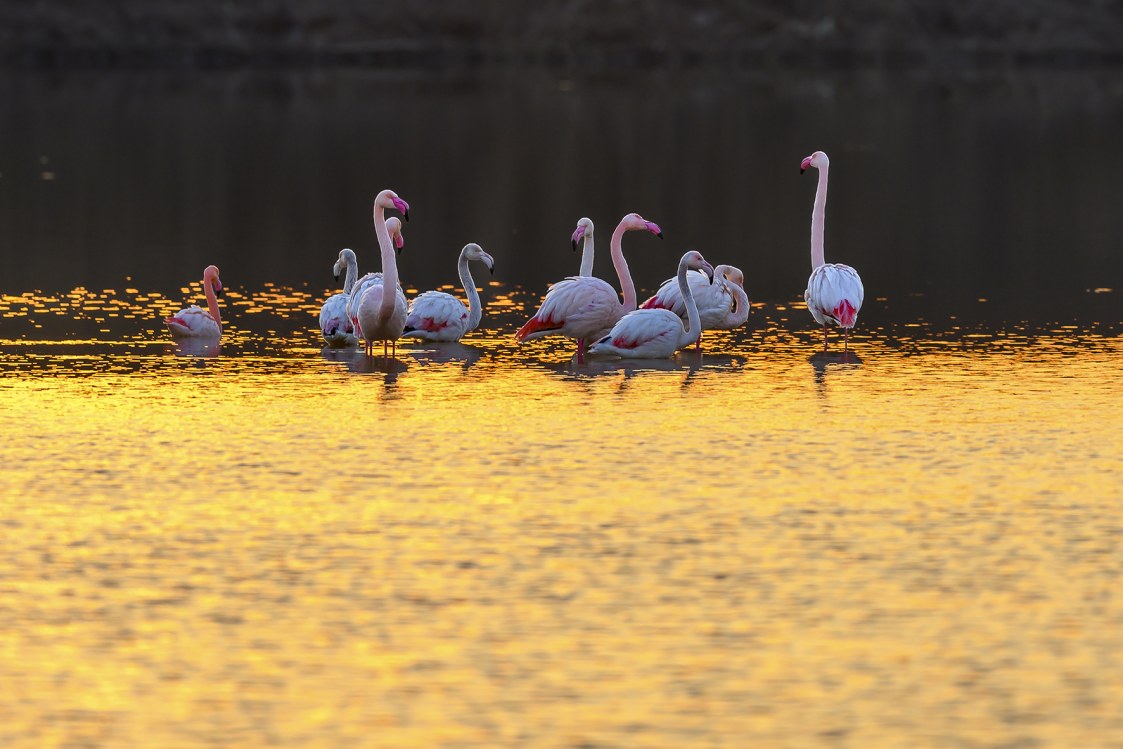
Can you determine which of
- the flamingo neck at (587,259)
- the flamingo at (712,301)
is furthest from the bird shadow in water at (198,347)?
the flamingo at (712,301)

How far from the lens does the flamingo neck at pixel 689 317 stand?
41.5ft

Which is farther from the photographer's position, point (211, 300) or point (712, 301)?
point (211, 300)

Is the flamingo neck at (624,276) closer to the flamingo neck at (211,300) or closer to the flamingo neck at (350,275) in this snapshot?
the flamingo neck at (350,275)

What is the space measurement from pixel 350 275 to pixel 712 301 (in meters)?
2.66

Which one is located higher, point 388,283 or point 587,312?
point 388,283

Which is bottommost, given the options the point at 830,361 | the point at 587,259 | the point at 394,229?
the point at 830,361

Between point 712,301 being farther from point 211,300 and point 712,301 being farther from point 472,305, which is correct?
point 211,300

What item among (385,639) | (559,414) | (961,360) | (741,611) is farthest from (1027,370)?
(385,639)

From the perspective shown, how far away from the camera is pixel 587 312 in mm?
12805

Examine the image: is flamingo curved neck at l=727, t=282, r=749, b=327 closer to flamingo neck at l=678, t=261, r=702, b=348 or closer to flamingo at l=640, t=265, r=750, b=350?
flamingo at l=640, t=265, r=750, b=350

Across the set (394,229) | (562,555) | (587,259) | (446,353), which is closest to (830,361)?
(587,259)

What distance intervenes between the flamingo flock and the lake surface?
7.1 inches

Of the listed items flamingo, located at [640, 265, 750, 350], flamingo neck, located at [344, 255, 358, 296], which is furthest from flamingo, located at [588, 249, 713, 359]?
flamingo neck, located at [344, 255, 358, 296]

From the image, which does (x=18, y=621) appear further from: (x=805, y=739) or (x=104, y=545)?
(x=805, y=739)
